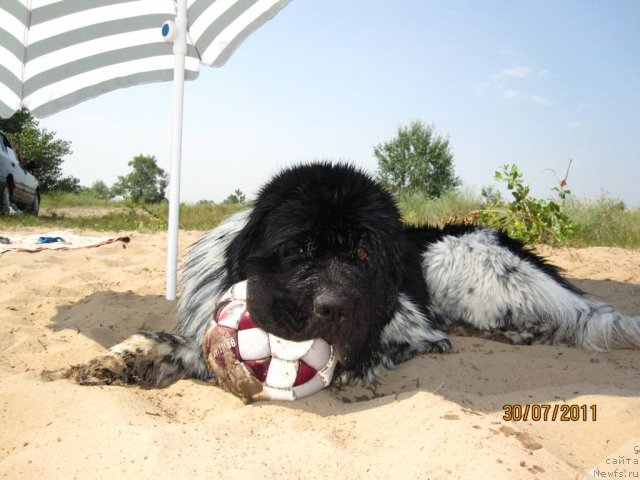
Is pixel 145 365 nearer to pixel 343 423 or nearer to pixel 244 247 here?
pixel 244 247

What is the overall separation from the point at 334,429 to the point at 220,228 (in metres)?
1.67

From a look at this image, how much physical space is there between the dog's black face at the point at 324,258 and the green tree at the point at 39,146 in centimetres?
2482

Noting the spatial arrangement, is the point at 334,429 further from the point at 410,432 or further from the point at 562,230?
the point at 562,230

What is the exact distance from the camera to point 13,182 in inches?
524

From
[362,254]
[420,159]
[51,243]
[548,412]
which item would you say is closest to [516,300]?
[548,412]

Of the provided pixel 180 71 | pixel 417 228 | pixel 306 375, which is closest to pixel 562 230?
pixel 417 228

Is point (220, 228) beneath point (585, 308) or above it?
above

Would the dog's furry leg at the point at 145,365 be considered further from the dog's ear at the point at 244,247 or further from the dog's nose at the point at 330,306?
the dog's nose at the point at 330,306

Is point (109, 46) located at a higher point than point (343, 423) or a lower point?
higher

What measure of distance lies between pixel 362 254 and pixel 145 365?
1303 mm

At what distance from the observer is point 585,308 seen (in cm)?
360

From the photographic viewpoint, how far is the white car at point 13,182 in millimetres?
12586

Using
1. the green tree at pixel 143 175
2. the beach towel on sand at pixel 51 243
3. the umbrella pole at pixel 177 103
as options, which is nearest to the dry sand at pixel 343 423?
the umbrella pole at pixel 177 103

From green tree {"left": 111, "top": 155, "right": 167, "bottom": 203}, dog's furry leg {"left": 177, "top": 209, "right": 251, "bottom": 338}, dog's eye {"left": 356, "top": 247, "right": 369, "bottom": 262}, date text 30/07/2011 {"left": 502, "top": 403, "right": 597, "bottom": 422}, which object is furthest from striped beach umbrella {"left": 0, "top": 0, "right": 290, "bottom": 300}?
green tree {"left": 111, "top": 155, "right": 167, "bottom": 203}
